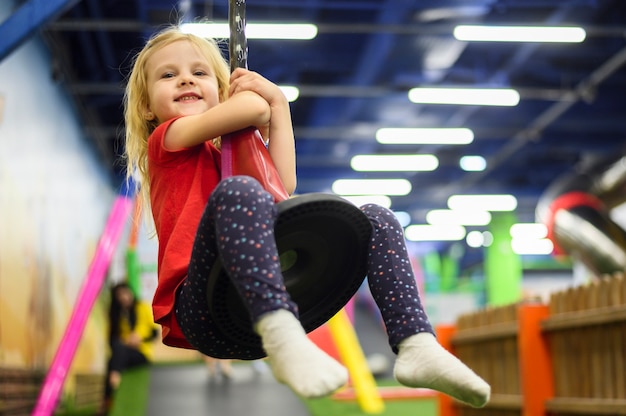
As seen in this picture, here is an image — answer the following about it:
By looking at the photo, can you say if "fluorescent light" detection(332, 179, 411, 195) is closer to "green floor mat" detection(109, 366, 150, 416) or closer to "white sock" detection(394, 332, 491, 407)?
"green floor mat" detection(109, 366, 150, 416)

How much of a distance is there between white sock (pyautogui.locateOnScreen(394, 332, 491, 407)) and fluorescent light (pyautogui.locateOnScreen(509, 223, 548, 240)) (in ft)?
62.0

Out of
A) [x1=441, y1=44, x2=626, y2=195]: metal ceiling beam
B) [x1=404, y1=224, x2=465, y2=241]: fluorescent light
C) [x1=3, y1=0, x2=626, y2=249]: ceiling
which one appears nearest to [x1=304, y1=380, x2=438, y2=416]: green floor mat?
[x1=3, y1=0, x2=626, y2=249]: ceiling

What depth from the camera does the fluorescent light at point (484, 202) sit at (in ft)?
57.9

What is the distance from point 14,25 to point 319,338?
31.3 feet

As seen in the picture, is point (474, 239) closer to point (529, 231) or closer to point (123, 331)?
point (529, 231)

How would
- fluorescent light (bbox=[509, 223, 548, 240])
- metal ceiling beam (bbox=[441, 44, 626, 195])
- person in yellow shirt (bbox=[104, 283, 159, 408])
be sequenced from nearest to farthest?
person in yellow shirt (bbox=[104, 283, 159, 408]) < metal ceiling beam (bbox=[441, 44, 626, 195]) < fluorescent light (bbox=[509, 223, 548, 240])

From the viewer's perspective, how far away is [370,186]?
15.6m

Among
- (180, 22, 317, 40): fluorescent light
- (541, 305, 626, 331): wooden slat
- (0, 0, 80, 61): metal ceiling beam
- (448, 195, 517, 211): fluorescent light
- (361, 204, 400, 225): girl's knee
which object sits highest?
(448, 195, 517, 211): fluorescent light

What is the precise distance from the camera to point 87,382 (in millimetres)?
10461

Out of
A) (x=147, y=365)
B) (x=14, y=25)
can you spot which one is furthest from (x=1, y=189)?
(x=147, y=365)

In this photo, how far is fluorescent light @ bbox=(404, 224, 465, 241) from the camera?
21.0 meters

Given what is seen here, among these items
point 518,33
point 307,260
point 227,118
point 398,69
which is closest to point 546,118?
point 398,69

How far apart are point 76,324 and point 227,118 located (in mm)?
4448

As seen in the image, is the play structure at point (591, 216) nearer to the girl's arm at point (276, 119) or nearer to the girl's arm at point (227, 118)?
the girl's arm at point (276, 119)
